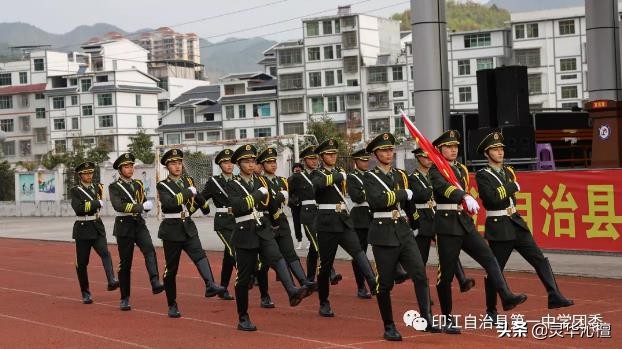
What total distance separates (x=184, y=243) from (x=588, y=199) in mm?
7644

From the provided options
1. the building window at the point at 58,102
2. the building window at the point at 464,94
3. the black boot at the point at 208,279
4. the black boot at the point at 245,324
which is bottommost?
the black boot at the point at 245,324

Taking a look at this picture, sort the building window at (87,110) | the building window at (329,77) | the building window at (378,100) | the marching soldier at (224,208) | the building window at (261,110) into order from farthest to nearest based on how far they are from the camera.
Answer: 1. the building window at (87,110)
2. the building window at (261,110)
3. the building window at (329,77)
4. the building window at (378,100)
5. the marching soldier at (224,208)

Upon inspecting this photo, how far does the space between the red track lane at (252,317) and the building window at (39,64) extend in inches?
3188

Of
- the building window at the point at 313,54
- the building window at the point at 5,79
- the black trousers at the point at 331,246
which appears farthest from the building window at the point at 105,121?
the black trousers at the point at 331,246

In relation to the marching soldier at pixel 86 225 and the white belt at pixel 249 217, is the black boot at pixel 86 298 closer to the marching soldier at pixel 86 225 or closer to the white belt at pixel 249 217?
the marching soldier at pixel 86 225

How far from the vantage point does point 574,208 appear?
1700cm

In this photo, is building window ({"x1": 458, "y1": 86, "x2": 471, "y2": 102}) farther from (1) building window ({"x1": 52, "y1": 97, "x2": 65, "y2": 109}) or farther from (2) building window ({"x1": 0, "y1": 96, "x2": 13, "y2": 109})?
(2) building window ({"x1": 0, "y1": 96, "x2": 13, "y2": 109})

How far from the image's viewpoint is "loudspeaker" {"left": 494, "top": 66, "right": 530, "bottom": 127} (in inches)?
721

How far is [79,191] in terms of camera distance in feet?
45.0

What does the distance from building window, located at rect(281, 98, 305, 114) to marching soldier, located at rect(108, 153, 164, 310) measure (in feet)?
232

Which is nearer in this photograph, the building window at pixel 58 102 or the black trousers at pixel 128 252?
the black trousers at pixel 128 252

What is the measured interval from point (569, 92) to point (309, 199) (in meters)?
66.6

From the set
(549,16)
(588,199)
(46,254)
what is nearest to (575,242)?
(588,199)

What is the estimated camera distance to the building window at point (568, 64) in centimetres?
7634
